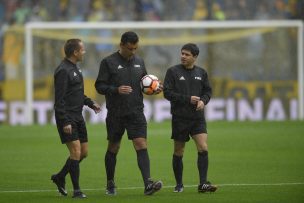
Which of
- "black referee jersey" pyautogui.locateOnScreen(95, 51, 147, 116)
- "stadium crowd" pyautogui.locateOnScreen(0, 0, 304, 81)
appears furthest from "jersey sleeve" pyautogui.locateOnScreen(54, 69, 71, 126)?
"stadium crowd" pyautogui.locateOnScreen(0, 0, 304, 81)

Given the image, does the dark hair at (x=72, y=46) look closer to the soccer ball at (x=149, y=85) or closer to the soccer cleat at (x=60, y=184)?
the soccer ball at (x=149, y=85)

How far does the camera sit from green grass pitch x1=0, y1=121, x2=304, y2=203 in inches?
532

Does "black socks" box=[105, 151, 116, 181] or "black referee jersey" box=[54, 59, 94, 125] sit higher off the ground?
"black referee jersey" box=[54, 59, 94, 125]

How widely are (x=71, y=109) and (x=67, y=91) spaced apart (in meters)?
0.25

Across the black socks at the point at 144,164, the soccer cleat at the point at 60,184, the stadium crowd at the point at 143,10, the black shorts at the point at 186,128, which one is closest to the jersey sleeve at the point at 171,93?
the black shorts at the point at 186,128

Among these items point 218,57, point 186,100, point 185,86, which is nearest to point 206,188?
point 186,100

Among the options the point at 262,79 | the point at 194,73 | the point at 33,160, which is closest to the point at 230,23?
the point at 262,79

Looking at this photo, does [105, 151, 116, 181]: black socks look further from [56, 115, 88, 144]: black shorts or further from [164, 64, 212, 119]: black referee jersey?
[164, 64, 212, 119]: black referee jersey

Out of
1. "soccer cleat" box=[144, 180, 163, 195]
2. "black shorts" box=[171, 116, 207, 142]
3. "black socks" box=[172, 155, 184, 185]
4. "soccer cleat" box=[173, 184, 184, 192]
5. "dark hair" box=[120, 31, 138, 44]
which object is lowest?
"soccer cleat" box=[173, 184, 184, 192]

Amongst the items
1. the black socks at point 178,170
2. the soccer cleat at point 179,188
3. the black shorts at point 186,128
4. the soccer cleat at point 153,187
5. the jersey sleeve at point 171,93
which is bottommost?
the soccer cleat at point 179,188

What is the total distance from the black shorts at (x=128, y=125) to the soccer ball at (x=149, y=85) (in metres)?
0.35

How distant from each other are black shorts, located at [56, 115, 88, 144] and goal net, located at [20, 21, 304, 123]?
20052 millimetres

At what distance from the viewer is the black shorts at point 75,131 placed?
1334cm

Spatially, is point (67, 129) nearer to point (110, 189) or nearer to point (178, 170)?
point (110, 189)
